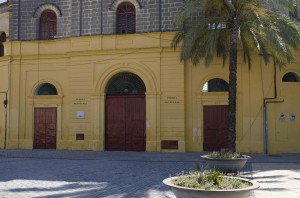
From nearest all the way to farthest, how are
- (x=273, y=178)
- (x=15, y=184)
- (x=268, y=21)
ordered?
(x=15, y=184) → (x=273, y=178) → (x=268, y=21)

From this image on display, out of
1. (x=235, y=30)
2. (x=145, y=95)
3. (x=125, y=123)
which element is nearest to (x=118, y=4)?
(x=145, y=95)

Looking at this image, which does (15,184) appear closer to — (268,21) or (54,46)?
(268,21)

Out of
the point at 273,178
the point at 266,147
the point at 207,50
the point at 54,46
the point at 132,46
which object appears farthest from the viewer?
the point at 54,46

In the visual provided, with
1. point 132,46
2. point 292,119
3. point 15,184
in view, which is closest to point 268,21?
point 292,119

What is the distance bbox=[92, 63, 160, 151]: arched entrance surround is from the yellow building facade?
0.17ft

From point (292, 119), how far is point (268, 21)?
6135 millimetres

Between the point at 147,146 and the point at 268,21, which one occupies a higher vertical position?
the point at 268,21

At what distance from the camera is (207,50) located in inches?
716

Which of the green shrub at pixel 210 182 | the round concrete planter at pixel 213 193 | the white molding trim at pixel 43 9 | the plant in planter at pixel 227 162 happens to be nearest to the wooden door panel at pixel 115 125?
the white molding trim at pixel 43 9

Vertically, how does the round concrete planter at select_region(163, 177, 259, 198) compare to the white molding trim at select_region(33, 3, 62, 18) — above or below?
below

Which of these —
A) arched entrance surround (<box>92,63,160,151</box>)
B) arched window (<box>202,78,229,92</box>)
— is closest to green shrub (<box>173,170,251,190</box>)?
arched entrance surround (<box>92,63,160,151</box>)

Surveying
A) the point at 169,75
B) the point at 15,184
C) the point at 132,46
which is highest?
the point at 132,46

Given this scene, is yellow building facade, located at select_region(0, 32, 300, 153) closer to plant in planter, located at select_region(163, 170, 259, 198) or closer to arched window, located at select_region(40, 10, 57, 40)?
arched window, located at select_region(40, 10, 57, 40)

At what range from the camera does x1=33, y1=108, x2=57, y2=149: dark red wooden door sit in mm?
23312
